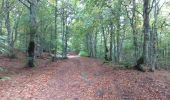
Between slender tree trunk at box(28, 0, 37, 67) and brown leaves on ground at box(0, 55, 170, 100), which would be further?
slender tree trunk at box(28, 0, 37, 67)

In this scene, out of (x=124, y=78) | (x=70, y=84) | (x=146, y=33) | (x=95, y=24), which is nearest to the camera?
(x=70, y=84)

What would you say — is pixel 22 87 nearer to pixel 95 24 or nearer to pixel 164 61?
pixel 95 24

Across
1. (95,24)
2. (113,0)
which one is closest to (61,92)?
(113,0)

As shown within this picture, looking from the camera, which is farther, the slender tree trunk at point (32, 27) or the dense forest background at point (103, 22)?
the dense forest background at point (103, 22)

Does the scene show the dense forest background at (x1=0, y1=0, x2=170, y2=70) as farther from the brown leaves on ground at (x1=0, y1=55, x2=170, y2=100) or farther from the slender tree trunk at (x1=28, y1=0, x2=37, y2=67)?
the brown leaves on ground at (x1=0, y1=55, x2=170, y2=100)

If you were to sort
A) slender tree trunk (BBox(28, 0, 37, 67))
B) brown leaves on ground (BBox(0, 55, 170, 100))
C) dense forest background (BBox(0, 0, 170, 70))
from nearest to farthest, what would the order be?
brown leaves on ground (BBox(0, 55, 170, 100))
slender tree trunk (BBox(28, 0, 37, 67))
dense forest background (BBox(0, 0, 170, 70))

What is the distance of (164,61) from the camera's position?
4100cm

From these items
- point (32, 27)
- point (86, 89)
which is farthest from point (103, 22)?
point (86, 89)

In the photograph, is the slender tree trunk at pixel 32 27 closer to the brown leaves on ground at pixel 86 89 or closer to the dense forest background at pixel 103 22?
the dense forest background at pixel 103 22

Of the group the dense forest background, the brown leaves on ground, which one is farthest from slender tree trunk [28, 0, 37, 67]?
the brown leaves on ground

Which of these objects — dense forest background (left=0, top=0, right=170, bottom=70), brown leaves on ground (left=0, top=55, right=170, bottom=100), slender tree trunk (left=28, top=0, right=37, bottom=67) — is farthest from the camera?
dense forest background (left=0, top=0, right=170, bottom=70)

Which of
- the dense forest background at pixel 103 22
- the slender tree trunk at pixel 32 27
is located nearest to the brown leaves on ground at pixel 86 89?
the dense forest background at pixel 103 22

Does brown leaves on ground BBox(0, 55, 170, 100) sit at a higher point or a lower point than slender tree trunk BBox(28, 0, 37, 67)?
lower

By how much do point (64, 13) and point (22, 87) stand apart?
27.7m
